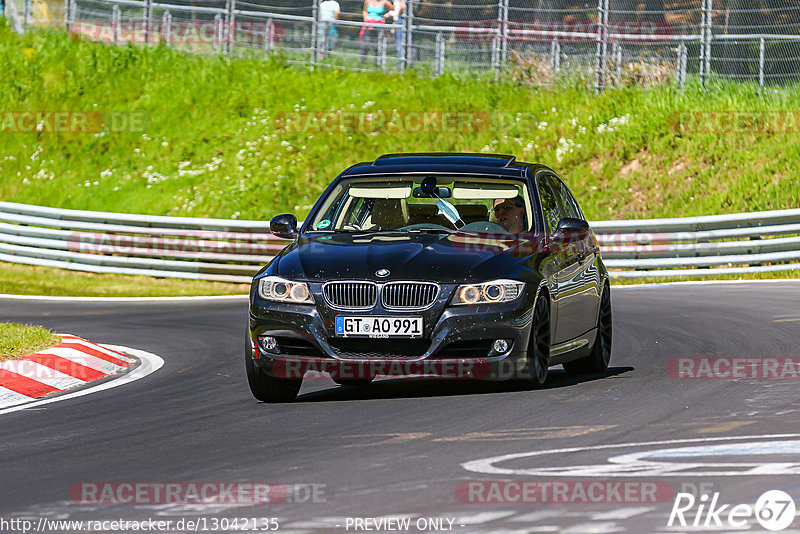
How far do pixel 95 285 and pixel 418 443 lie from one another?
1663 centimetres

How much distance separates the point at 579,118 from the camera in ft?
93.2

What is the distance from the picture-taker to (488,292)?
364 inches

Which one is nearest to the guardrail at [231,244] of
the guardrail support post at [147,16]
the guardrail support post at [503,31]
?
the guardrail support post at [503,31]

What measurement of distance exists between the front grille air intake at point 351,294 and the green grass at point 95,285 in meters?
13.3

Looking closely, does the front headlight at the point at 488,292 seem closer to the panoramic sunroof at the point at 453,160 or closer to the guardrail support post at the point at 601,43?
the panoramic sunroof at the point at 453,160

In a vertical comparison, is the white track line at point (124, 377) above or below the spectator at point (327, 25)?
below

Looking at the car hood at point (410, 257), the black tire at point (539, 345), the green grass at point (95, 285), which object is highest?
the car hood at point (410, 257)

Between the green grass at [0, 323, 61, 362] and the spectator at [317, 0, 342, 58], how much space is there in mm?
18348

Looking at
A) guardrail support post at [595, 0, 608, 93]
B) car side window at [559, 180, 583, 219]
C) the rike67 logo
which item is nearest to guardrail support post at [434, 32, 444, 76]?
guardrail support post at [595, 0, 608, 93]

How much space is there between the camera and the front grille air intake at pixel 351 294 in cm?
920

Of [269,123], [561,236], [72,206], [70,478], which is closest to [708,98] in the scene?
[269,123]

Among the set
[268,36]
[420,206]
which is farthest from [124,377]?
[268,36]

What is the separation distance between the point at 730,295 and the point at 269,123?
1502cm

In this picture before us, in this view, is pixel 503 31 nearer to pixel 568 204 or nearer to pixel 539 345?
pixel 568 204
